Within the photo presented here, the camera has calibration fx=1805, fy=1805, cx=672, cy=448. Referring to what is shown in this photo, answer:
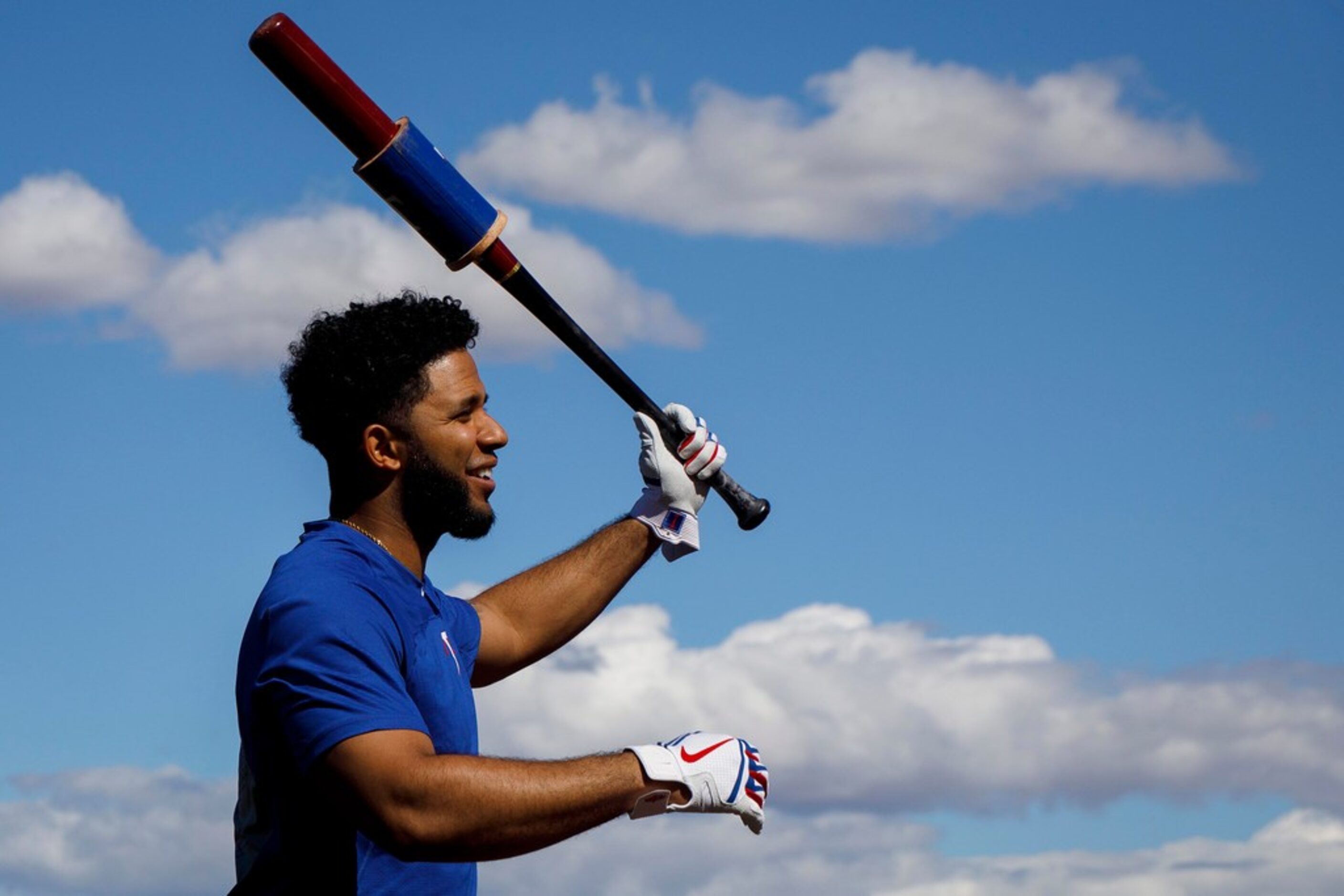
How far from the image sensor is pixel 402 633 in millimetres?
6262

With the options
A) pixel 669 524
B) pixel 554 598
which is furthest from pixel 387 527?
pixel 669 524

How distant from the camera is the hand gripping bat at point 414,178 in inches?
277

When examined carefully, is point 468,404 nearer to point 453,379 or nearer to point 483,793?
point 453,379

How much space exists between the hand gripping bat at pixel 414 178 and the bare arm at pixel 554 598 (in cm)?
75

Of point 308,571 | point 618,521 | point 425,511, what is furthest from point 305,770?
point 618,521

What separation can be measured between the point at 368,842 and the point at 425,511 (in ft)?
4.32

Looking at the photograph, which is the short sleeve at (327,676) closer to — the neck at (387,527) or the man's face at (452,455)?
the neck at (387,527)

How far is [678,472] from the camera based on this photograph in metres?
8.59

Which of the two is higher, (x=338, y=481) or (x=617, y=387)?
(x=617, y=387)

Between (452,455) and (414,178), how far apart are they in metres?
1.28

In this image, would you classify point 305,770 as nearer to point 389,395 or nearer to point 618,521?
point 389,395

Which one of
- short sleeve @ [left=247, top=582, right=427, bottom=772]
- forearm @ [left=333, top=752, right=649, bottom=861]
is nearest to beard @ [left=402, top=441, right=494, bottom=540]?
short sleeve @ [left=247, top=582, right=427, bottom=772]

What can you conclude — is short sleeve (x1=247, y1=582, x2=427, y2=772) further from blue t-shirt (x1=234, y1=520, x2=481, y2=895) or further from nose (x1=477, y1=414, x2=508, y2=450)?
nose (x1=477, y1=414, x2=508, y2=450)

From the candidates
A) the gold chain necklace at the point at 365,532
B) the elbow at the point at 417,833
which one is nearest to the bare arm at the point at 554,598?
the gold chain necklace at the point at 365,532
